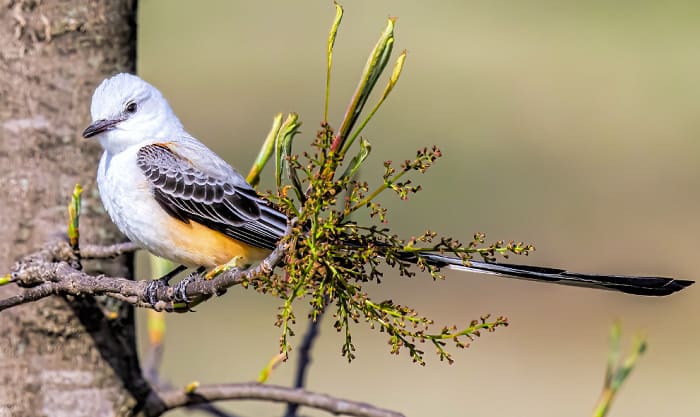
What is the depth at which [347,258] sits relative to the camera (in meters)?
2.20

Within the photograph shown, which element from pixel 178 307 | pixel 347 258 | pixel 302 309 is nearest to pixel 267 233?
pixel 178 307

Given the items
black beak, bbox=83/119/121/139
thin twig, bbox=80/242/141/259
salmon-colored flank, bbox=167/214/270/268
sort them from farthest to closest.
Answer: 1. salmon-colored flank, bbox=167/214/270/268
2. black beak, bbox=83/119/121/139
3. thin twig, bbox=80/242/141/259

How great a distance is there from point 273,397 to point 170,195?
93 cm

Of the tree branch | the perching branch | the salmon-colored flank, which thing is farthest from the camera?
the salmon-colored flank

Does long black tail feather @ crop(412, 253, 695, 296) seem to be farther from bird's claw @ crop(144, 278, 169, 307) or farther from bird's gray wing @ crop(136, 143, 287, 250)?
bird's gray wing @ crop(136, 143, 287, 250)

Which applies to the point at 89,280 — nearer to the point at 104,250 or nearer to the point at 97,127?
the point at 104,250

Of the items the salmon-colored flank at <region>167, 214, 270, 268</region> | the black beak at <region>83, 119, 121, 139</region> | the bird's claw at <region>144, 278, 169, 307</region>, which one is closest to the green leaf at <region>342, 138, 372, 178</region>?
the bird's claw at <region>144, 278, 169, 307</region>

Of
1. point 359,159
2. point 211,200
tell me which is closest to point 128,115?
point 211,200

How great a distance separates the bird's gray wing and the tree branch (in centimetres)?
54

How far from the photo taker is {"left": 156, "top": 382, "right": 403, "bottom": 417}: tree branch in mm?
3129

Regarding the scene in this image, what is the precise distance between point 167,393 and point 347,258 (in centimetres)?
151

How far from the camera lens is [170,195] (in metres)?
3.81

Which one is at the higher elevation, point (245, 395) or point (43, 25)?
point (43, 25)

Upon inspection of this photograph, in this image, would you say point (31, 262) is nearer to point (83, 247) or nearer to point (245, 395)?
point (83, 247)
